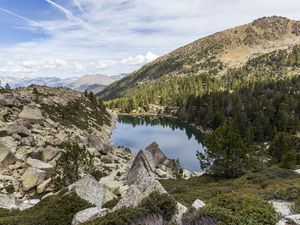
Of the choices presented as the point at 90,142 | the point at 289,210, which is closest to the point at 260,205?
the point at 289,210

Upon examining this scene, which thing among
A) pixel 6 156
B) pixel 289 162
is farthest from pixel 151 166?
pixel 6 156

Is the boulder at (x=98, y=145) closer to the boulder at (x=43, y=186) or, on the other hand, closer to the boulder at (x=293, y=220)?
the boulder at (x=43, y=186)

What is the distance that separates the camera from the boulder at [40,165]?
44784 millimetres

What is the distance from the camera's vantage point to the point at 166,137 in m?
136

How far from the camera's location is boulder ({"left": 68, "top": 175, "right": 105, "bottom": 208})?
23969 mm

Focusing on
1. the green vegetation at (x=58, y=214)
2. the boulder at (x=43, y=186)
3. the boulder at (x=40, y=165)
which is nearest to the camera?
the green vegetation at (x=58, y=214)

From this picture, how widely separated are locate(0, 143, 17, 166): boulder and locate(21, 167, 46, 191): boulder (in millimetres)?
4519

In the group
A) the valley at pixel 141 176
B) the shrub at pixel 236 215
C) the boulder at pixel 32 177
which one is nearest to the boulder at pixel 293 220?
the valley at pixel 141 176

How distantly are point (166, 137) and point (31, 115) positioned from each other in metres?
73.1

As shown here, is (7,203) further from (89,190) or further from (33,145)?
(33,145)

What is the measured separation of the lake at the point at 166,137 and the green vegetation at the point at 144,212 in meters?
67.5

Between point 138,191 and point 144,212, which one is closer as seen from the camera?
point 144,212

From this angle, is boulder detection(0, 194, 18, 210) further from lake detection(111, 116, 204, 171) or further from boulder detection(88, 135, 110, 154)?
lake detection(111, 116, 204, 171)

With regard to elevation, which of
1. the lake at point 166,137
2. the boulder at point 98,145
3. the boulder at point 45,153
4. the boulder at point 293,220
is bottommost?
the lake at point 166,137
